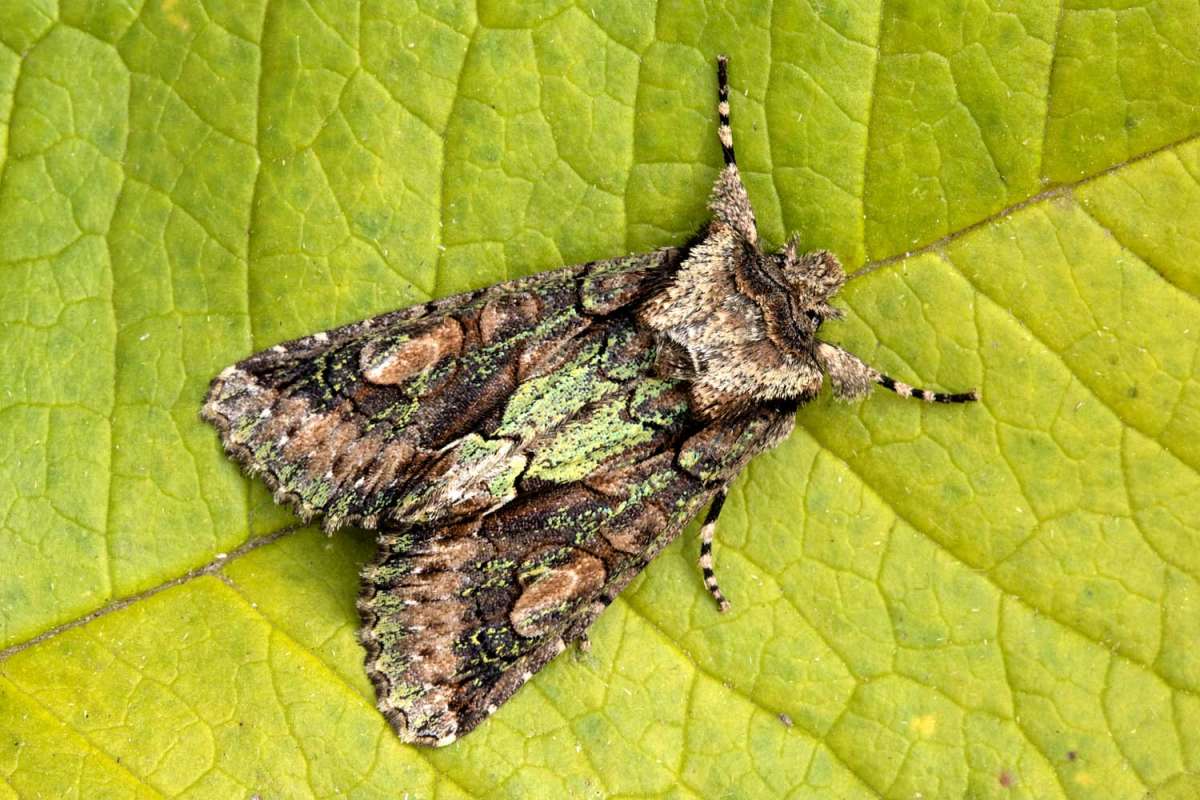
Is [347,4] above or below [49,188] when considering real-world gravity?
above

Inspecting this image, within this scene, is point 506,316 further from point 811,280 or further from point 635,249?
point 811,280

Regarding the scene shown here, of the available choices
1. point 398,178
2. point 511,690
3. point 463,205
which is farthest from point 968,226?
point 511,690

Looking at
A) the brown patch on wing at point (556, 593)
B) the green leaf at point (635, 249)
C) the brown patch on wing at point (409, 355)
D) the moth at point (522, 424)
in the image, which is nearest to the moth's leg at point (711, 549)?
the green leaf at point (635, 249)

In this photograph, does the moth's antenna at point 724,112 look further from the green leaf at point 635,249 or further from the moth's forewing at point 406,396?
the moth's forewing at point 406,396

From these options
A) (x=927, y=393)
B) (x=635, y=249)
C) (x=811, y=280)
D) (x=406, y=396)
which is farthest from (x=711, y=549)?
(x=406, y=396)

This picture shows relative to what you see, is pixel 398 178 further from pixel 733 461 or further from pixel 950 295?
Answer: pixel 950 295

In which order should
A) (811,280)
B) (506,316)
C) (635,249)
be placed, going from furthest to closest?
(635,249) < (506,316) < (811,280)

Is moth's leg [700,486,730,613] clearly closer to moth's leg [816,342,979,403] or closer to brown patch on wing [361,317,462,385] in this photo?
moth's leg [816,342,979,403]
